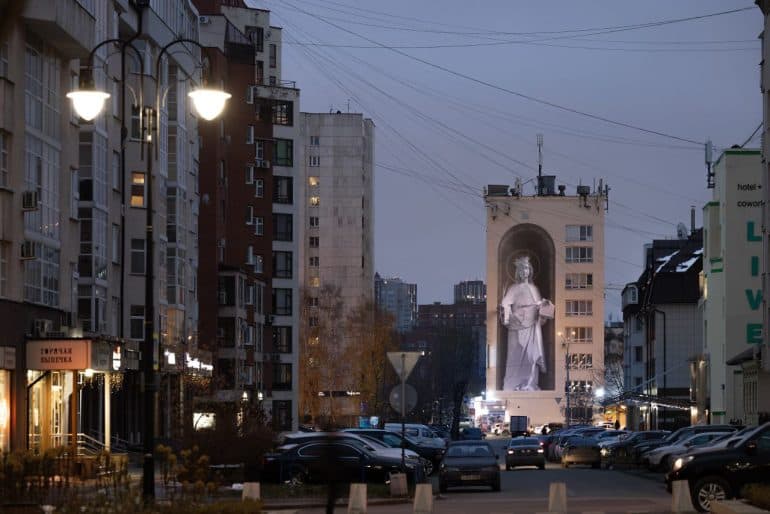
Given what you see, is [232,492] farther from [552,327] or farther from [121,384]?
[552,327]

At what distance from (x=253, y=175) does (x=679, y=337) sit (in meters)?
36.5

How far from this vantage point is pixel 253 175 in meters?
99.1

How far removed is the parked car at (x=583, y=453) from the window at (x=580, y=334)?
10239 centimetres

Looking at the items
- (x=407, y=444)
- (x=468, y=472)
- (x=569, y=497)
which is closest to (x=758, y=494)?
(x=569, y=497)

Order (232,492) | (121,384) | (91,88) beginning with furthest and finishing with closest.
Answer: (121,384), (232,492), (91,88)

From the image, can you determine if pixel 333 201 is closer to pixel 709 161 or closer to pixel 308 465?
pixel 709 161

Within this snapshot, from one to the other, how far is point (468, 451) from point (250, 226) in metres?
57.3

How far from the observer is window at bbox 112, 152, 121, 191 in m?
57.6

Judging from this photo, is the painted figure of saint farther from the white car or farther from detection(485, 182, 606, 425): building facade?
the white car

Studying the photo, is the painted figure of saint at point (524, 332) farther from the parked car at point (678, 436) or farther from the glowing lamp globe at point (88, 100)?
the glowing lamp globe at point (88, 100)

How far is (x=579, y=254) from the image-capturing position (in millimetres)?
164125

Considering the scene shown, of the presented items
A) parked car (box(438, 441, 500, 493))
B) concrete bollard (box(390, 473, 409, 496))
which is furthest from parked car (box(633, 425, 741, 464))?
concrete bollard (box(390, 473, 409, 496))

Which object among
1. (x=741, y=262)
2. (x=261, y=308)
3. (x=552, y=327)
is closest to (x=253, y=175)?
(x=261, y=308)

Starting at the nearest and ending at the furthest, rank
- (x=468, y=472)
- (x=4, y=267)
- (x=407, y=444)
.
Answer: (x=468, y=472)
(x=4, y=267)
(x=407, y=444)
